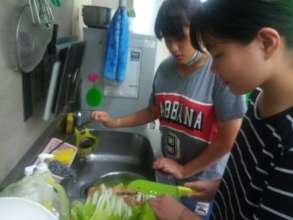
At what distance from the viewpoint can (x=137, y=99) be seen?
1637 millimetres

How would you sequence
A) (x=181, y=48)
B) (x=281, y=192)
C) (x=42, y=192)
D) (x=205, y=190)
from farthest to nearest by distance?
(x=181, y=48) → (x=205, y=190) → (x=42, y=192) → (x=281, y=192)

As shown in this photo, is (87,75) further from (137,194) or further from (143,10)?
(143,10)

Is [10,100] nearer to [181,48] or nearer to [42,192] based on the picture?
[42,192]

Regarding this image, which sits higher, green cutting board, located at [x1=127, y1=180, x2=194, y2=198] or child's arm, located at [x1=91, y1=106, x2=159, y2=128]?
child's arm, located at [x1=91, y1=106, x2=159, y2=128]

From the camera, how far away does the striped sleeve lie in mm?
459

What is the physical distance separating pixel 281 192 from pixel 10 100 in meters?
0.74

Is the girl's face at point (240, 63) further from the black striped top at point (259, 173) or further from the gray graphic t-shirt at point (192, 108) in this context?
the gray graphic t-shirt at point (192, 108)

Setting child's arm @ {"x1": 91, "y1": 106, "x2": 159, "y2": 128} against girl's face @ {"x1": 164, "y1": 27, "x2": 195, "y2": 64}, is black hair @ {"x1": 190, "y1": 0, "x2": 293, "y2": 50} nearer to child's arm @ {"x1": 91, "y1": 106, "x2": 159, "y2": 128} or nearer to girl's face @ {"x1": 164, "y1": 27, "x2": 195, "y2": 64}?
girl's face @ {"x1": 164, "y1": 27, "x2": 195, "y2": 64}

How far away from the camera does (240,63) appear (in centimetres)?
51

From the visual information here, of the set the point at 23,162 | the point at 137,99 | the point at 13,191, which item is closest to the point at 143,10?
the point at 137,99

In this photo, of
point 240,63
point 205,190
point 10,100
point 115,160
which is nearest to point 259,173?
point 240,63

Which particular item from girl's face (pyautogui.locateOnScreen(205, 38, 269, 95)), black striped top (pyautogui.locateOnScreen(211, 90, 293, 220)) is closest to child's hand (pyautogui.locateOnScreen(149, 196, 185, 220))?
black striped top (pyautogui.locateOnScreen(211, 90, 293, 220))

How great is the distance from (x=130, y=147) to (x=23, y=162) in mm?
612

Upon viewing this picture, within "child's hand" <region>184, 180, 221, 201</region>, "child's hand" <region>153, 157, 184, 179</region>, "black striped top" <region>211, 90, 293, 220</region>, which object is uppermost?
"black striped top" <region>211, 90, 293, 220</region>
